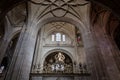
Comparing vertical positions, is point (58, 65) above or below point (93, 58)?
above

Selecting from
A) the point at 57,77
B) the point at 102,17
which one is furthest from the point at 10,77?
the point at 102,17

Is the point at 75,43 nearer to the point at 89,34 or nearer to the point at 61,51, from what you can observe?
the point at 61,51

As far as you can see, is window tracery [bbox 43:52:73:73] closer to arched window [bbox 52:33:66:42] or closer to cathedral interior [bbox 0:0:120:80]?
cathedral interior [bbox 0:0:120:80]

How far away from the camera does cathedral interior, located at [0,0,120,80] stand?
Answer: 8.05 metres

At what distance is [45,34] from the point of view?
58.1 ft

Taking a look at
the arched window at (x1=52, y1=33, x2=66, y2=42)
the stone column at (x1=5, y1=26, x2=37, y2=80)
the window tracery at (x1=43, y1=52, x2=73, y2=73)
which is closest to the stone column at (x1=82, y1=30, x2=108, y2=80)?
the window tracery at (x1=43, y1=52, x2=73, y2=73)

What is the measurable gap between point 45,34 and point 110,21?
9.18 metres

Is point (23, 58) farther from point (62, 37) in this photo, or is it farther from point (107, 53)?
point (62, 37)

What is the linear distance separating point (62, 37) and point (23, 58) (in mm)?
10108

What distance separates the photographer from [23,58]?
8.66 metres

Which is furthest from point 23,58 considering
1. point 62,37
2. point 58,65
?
point 62,37

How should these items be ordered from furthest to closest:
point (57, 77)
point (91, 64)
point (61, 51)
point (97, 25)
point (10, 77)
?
point (61, 51) < point (97, 25) < point (57, 77) < point (91, 64) < point (10, 77)

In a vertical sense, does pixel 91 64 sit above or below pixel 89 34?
below

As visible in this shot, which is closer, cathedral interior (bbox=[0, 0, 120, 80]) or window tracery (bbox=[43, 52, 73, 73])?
cathedral interior (bbox=[0, 0, 120, 80])
